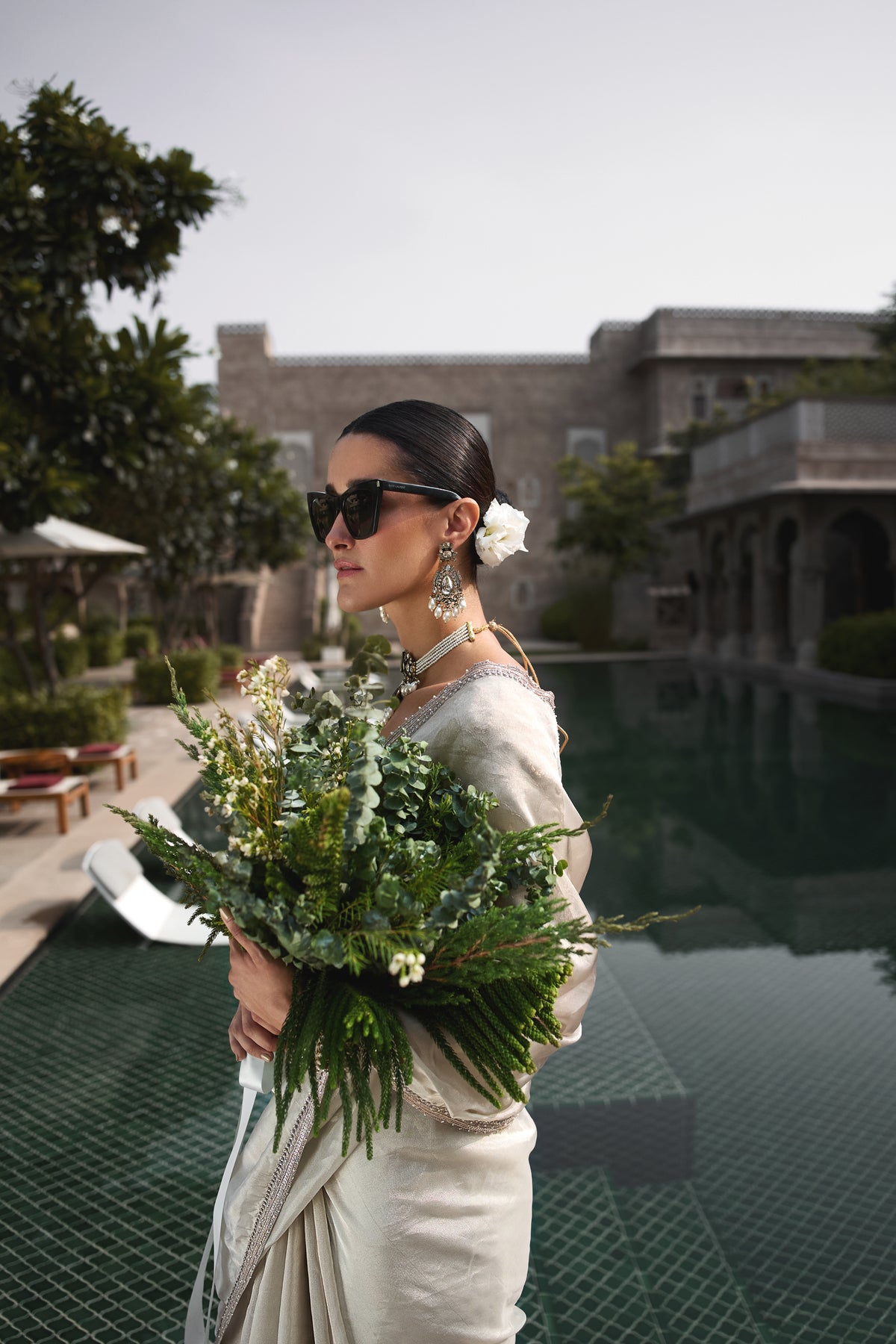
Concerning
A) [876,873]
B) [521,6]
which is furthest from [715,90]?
[876,873]

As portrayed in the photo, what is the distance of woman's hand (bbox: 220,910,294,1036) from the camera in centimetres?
123

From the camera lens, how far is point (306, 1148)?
1.38 metres

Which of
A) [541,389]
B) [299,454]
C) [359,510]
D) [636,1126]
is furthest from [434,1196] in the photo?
[541,389]

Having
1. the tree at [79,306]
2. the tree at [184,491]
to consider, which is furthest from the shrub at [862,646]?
the tree at [79,306]

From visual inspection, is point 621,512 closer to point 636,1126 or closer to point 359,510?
point 636,1126

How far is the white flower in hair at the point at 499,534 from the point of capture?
5.04 feet

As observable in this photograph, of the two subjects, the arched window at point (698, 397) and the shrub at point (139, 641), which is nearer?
the shrub at point (139, 641)

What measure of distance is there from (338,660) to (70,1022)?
1757 centimetres

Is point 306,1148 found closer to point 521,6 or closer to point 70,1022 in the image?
point 70,1022

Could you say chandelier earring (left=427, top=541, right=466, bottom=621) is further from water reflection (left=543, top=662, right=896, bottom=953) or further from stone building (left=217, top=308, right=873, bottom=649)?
stone building (left=217, top=308, right=873, bottom=649)

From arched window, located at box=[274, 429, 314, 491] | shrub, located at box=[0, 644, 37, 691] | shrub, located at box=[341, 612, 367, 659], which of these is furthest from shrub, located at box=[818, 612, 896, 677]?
arched window, located at box=[274, 429, 314, 491]

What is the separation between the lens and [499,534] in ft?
5.05

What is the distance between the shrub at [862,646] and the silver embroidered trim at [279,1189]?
1451cm

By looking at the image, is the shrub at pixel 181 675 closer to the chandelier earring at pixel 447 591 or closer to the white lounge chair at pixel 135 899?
the white lounge chair at pixel 135 899
